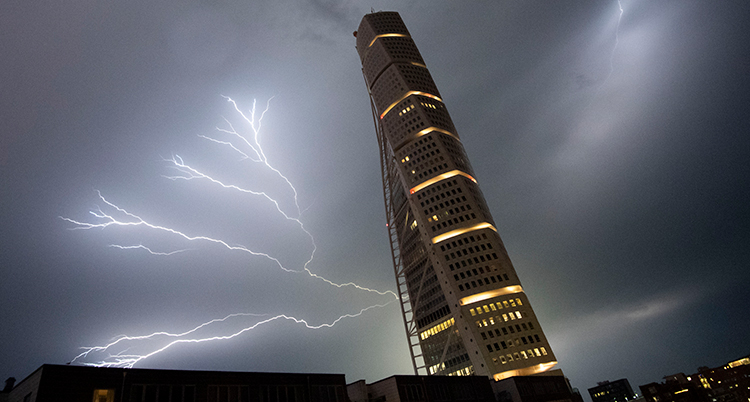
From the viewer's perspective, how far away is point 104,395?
1973 centimetres

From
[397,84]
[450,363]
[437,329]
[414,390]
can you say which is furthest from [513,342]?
[397,84]

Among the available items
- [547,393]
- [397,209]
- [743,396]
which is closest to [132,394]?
[547,393]

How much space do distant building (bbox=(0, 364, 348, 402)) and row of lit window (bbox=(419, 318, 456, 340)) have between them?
41557mm

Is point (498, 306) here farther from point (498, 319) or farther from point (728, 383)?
point (728, 383)

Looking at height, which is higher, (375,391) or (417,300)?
(417,300)

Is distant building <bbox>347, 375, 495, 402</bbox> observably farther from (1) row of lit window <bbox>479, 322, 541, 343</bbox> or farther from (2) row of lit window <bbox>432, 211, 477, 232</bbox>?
(2) row of lit window <bbox>432, 211, 477, 232</bbox>

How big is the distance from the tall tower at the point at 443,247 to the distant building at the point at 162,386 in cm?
3786

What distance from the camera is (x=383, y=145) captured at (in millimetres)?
95688

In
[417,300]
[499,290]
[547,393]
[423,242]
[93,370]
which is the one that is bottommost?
[547,393]

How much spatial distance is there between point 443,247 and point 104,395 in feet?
187

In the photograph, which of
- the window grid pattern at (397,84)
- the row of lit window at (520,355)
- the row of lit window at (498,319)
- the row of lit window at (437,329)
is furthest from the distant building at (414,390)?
the window grid pattern at (397,84)

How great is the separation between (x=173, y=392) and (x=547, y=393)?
43695mm

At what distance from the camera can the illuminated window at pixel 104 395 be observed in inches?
770

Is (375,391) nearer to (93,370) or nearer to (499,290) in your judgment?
(93,370)
